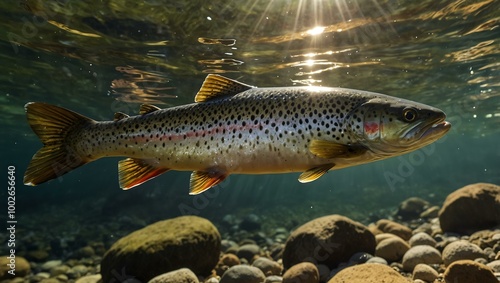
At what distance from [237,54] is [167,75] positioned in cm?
513

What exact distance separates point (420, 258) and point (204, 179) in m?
5.03

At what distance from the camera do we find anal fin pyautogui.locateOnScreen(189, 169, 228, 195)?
12.9 ft

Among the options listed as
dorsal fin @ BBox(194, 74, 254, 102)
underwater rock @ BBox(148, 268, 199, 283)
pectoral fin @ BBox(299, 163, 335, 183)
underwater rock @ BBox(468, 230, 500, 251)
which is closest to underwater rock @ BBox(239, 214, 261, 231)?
underwater rock @ BBox(468, 230, 500, 251)

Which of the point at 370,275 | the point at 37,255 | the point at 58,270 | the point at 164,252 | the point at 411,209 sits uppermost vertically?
the point at 370,275

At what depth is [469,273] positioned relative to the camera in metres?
4.71

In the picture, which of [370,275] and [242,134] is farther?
[370,275]

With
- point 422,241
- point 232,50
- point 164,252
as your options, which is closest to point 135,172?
point 164,252

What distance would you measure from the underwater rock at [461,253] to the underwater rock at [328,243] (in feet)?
5.55

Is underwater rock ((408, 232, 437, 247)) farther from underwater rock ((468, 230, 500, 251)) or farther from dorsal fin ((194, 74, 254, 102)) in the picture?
dorsal fin ((194, 74, 254, 102))

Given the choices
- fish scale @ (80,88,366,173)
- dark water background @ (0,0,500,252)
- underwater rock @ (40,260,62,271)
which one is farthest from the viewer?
underwater rock @ (40,260,62,271)

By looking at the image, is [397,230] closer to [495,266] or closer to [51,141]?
[495,266]

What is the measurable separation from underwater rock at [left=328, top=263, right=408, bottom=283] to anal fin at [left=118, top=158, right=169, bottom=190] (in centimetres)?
293

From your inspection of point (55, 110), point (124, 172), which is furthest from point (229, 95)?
point (55, 110)

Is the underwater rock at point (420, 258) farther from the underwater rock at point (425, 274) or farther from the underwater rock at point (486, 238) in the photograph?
the underwater rock at point (486, 238)
